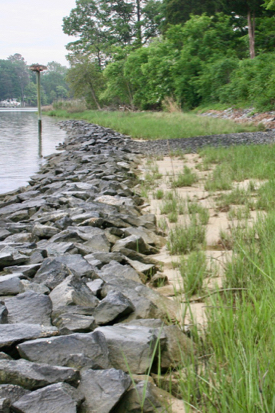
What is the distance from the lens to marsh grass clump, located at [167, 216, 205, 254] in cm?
298

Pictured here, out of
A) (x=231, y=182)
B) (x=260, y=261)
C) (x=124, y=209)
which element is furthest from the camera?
(x=231, y=182)

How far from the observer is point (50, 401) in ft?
4.01

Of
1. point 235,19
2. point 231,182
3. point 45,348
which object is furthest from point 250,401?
point 235,19

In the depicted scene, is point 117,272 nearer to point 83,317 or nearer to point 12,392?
point 83,317

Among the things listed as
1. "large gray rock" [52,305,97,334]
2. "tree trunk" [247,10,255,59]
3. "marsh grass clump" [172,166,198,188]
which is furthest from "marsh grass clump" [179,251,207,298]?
"tree trunk" [247,10,255,59]

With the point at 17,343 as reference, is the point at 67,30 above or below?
above

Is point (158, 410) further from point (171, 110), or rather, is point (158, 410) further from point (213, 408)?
point (171, 110)

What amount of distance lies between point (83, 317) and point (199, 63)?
76.1 ft

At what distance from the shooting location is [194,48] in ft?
76.4

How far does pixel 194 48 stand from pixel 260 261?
2329 centimetres

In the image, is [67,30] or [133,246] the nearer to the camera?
[133,246]

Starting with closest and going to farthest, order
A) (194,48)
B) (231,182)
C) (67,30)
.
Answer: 1. (231,182)
2. (194,48)
3. (67,30)

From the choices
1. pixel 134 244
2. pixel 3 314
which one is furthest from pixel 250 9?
pixel 3 314

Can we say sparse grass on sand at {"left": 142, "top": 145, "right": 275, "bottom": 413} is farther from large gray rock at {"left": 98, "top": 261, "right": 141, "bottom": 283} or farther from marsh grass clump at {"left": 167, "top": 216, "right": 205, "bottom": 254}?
large gray rock at {"left": 98, "top": 261, "right": 141, "bottom": 283}
